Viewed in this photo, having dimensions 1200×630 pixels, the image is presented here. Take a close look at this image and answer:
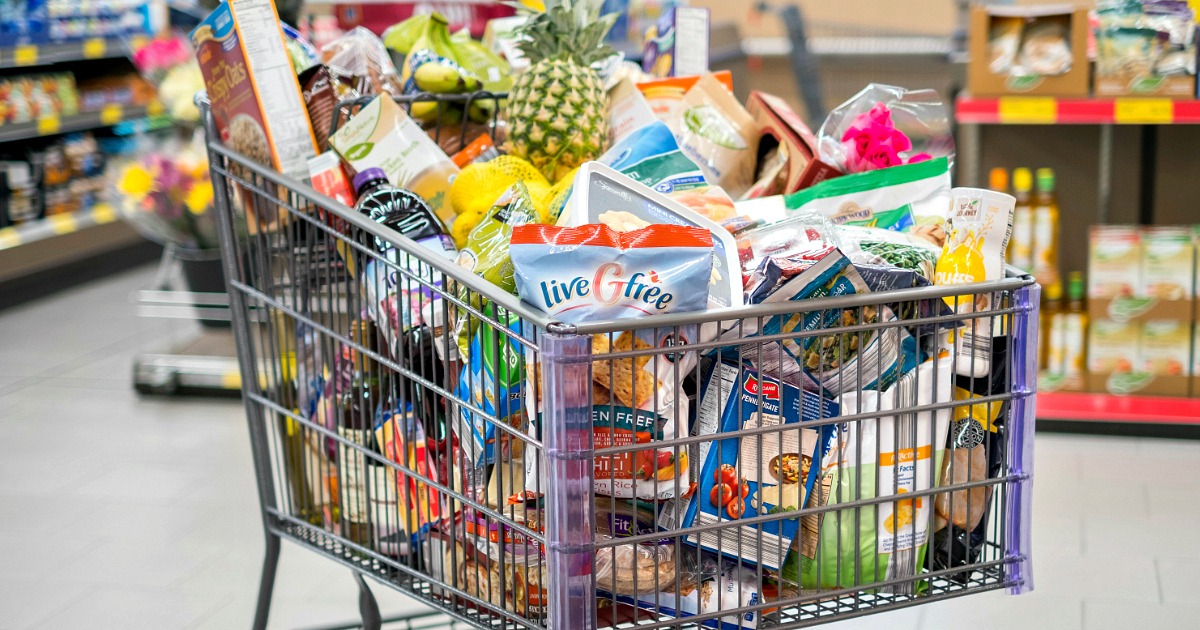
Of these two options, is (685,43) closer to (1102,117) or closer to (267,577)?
(267,577)

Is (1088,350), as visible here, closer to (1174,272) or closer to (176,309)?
(1174,272)

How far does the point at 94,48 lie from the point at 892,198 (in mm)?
5431

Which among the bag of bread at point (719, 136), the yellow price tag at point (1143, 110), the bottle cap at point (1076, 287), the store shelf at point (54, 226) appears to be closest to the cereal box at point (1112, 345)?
the bottle cap at point (1076, 287)

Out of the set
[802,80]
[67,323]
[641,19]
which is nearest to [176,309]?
[67,323]

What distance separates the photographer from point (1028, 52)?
312cm

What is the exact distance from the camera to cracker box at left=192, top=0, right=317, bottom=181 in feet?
4.50

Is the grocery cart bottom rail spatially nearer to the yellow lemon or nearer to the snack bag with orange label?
the snack bag with orange label

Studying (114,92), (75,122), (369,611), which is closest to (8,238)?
(75,122)

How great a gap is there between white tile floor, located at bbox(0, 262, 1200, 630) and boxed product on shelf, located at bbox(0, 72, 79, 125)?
6.50 feet

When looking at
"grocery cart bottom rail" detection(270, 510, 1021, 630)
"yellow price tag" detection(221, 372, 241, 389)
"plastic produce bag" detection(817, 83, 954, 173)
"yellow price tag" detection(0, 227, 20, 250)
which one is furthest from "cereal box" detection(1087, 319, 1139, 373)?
"yellow price tag" detection(0, 227, 20, 250)

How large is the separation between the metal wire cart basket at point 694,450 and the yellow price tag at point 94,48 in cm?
500

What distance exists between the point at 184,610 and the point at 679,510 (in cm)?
161

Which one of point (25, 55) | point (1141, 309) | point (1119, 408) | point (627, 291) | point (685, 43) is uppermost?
point (25, 55)

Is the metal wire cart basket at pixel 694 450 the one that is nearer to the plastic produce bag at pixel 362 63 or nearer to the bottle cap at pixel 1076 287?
the plastic produce bag at pixel 362 63
